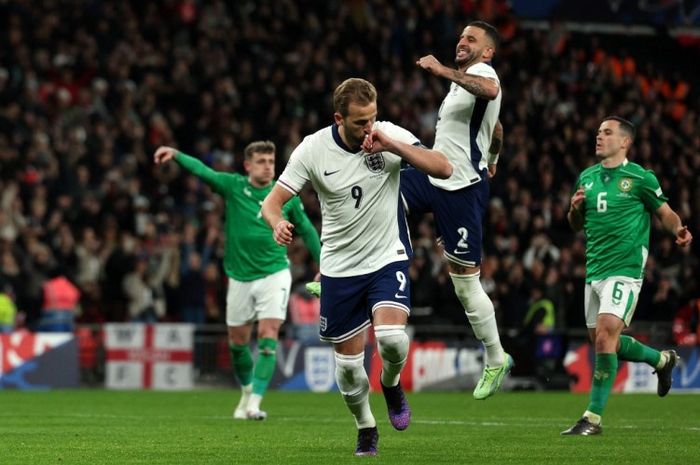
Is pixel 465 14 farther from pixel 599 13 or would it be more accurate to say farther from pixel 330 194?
pixel 330 194

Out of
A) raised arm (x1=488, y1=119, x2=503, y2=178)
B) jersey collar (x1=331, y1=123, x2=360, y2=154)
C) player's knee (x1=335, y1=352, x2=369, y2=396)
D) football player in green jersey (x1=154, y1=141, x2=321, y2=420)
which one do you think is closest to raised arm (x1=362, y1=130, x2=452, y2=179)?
jersey collar (x1=331, y1=123, x2=360, y2=154)

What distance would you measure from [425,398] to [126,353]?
18.1 feet

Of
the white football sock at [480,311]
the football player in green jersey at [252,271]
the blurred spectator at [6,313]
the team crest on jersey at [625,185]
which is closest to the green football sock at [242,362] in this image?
the football player in green jersey at [252,271]

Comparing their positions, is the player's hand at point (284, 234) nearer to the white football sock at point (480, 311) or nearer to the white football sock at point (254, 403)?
the white football sock at point (480, 311)

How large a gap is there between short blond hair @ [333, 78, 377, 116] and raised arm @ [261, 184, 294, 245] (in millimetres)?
781

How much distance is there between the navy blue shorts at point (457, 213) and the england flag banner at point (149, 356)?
39.3ft

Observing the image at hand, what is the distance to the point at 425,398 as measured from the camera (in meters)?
20.7

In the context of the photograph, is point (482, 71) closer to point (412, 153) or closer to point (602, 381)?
point (412, 153)

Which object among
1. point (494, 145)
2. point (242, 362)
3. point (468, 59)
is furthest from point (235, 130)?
point (468, 59)

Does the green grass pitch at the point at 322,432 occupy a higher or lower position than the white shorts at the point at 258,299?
lower

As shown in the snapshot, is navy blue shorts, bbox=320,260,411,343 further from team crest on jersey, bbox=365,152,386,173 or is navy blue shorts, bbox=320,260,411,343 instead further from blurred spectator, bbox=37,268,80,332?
blurred spectator, bbox=37,268,80,332

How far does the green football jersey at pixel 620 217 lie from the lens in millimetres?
13266

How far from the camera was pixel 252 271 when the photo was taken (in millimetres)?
15680

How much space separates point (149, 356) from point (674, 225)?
12.4m
